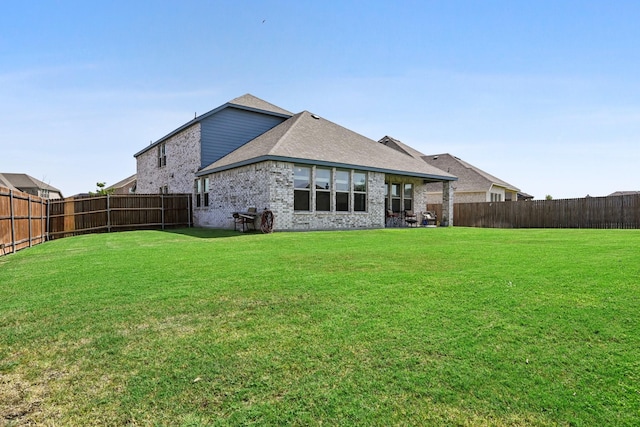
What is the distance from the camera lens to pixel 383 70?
14180 millimetres

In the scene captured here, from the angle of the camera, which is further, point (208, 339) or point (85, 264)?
point (85, 264)

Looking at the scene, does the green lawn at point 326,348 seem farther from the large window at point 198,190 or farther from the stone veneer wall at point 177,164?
the stone veneer wall at point 177,164

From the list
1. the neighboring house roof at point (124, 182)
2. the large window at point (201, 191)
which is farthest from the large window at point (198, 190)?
the neighboring house roof at point (124, 182)

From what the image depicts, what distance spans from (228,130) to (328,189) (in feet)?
26.0

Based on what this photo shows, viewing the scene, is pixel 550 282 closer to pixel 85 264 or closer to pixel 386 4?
pixel 85 264

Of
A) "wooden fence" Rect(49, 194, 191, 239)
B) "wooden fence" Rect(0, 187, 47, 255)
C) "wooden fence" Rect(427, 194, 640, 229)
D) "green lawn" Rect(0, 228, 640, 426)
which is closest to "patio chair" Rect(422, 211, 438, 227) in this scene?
Answer: "wooden fence" Rect(427, 194, 640, 229)

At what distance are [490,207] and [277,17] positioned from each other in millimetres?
18506

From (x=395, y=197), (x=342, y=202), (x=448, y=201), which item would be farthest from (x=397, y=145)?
(x=342, y=202)

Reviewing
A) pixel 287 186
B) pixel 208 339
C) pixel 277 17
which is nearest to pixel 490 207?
pixel 287 186

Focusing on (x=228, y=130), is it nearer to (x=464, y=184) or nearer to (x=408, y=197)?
(x=408, y=197)

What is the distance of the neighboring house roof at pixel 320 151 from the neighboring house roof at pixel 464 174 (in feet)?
30.7

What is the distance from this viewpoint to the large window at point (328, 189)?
15414 mm

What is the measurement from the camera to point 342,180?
16.7 metres

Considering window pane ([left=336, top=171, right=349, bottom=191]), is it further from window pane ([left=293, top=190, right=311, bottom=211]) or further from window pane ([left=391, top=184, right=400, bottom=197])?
window pane ([left=391, top=184, right=400, bottom=197])
